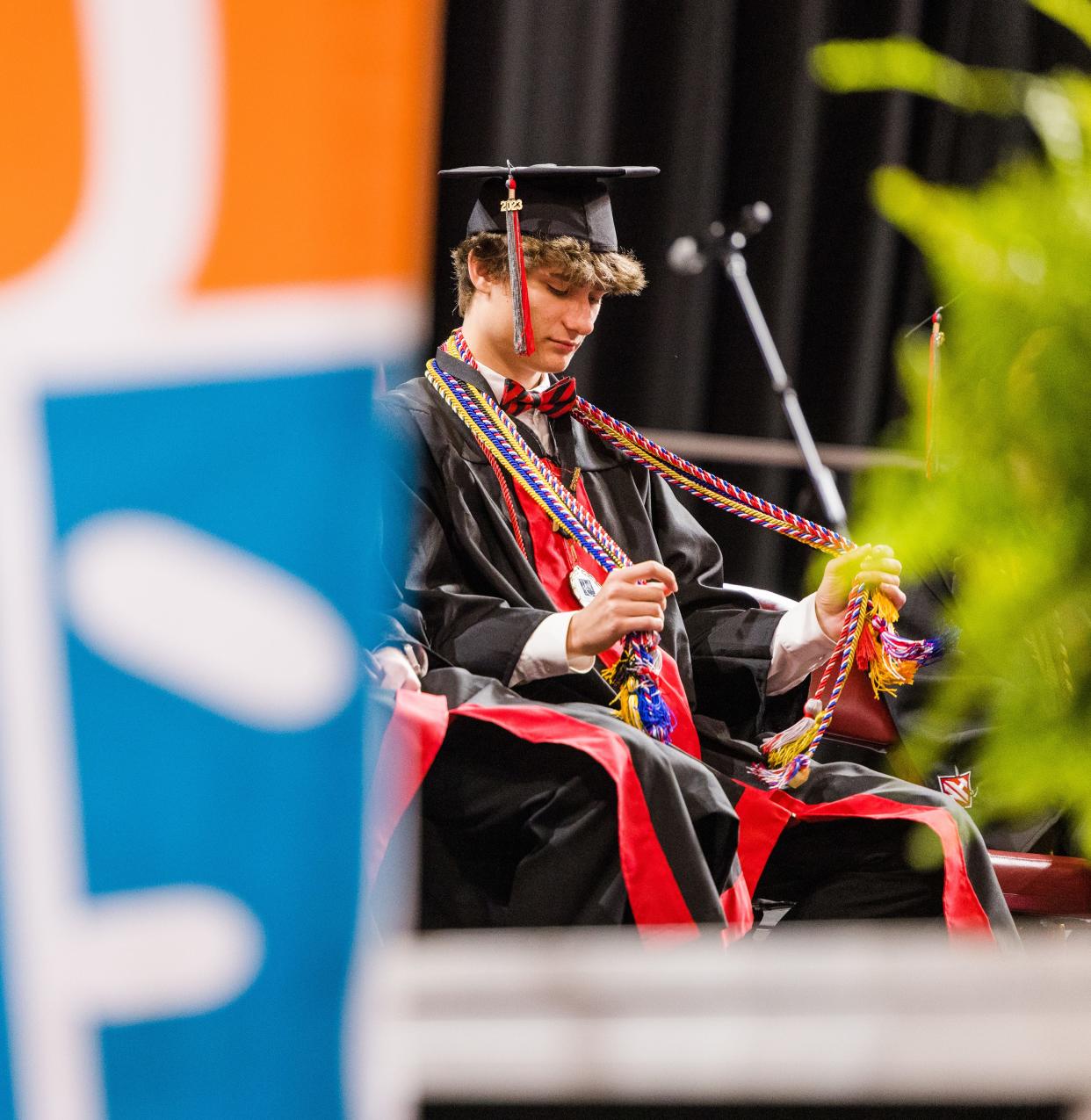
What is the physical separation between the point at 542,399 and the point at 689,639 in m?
0.39

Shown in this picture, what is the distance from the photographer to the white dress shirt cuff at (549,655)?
61.1 inches

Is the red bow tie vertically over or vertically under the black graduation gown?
Result: over

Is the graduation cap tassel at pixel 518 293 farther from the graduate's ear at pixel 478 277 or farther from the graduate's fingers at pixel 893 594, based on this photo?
the graduate's fingers at pixel 893 594

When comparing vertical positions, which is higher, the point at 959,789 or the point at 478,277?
the point at 478,277

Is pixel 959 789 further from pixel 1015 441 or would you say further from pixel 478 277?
pixel 1015 441

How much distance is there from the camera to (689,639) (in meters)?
1.85

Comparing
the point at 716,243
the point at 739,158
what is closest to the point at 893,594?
the point at 716,243

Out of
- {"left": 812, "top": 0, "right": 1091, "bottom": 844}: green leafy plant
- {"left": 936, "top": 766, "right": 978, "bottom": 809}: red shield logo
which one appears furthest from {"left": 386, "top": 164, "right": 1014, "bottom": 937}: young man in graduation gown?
{"left": 812, "top": 0, "right": 1091, "bottom": 844}: green leafy plant

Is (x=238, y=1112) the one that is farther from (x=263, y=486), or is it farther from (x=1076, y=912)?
(x=1076, y=912)

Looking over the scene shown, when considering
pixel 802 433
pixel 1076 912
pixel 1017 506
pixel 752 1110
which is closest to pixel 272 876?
pixel 752 1110

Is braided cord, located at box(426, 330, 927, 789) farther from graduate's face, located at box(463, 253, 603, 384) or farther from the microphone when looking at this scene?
the microphone

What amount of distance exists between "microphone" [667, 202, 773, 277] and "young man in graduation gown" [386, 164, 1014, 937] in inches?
15.4

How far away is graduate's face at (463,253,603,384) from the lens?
6.02 feet

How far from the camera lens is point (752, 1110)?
467 millimetres
